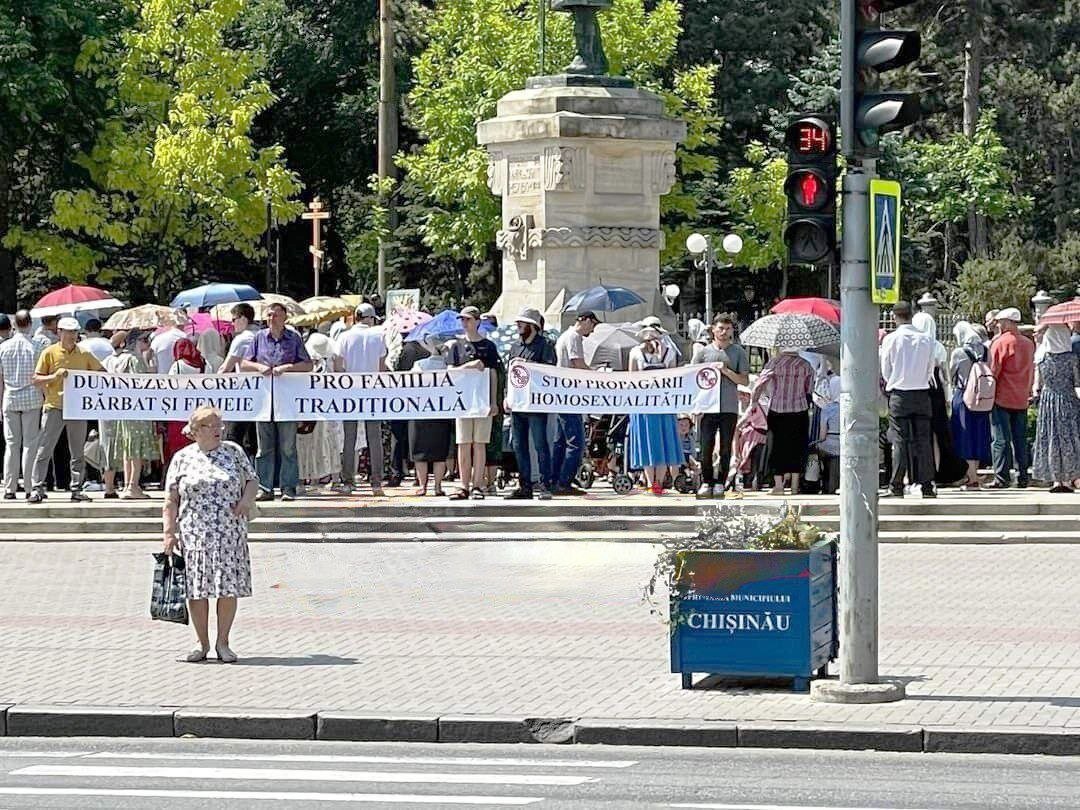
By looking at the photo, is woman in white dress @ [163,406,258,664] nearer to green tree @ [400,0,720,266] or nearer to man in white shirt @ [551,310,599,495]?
man in white shirt @ [551,310,599,495]

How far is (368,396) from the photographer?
21656 millimetres

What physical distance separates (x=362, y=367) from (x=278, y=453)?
1254 millimetres

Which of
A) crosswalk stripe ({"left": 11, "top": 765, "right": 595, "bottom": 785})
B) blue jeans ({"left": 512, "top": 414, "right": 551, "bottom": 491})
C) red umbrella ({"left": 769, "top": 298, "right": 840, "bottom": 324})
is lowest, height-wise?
crosswalk stripe ({"left": 11, "top": 765, "right": 595, "bottom": 785})

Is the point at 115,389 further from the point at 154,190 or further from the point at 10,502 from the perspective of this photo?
the point at 154,190

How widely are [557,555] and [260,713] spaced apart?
305 inches

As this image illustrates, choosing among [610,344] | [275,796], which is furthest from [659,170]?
[275,796]

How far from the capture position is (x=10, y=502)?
21.8 metres

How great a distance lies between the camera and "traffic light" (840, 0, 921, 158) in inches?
443

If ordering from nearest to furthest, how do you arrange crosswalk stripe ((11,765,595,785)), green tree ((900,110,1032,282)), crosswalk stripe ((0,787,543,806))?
crosswalk stripe ((0,787,543,806)), crosswalk stripe ((11,765,595,785)), green tree ((900,110,1032,282))

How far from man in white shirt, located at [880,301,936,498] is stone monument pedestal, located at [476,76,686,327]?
562 centimetres

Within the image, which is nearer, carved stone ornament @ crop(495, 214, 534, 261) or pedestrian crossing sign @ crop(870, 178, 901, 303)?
pedestrian crossing sign @ crop(870, 178, 901, 303)

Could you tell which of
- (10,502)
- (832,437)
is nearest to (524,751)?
(832,437)

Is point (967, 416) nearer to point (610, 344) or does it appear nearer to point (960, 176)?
point (610, 344)

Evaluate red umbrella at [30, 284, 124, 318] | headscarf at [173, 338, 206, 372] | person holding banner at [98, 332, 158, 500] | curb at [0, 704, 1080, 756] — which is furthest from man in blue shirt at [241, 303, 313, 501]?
curb at [0, 704, 1080, 756]
